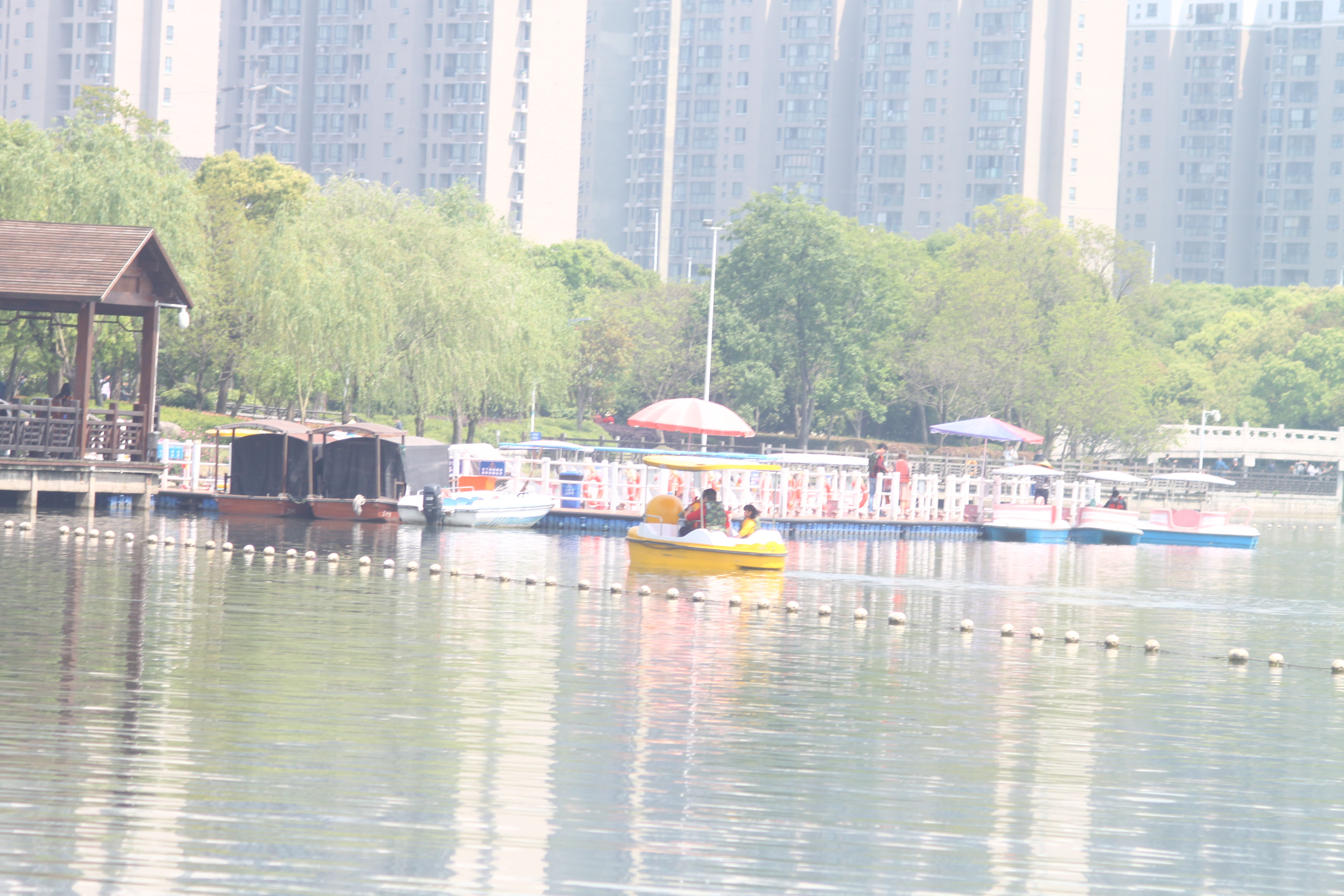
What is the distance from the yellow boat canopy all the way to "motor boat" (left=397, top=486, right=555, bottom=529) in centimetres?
722

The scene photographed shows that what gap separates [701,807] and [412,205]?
4702cm

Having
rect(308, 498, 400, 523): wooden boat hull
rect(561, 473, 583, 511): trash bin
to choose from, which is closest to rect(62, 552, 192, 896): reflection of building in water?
rect(308, 498, 400, 523): wooden boat hull

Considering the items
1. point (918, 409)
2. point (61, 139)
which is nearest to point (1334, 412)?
point (918, 409)

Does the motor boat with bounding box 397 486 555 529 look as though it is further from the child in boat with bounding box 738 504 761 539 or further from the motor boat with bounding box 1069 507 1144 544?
the motor boat with bounding box 1069 507 1144 544

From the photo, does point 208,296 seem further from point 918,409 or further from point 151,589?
point 918,409

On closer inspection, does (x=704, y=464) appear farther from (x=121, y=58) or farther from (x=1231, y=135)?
(x=1231, y=135)

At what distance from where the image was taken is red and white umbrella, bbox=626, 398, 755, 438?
4006cm

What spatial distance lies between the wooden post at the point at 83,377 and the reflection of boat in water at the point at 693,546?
12.3m

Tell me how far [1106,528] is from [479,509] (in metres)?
19.7

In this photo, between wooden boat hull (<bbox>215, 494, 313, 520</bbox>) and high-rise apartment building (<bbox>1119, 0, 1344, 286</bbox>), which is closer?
wooden boat hull (<bbox>215, 494, 313, 520</bbox>)

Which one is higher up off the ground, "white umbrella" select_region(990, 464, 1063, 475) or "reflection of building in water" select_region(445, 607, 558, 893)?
"white umbrella" select_region(990, 464, 1063, 475)

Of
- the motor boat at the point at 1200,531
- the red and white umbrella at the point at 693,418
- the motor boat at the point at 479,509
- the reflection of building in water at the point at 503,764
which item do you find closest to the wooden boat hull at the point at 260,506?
the motor boat at the point at 479,509

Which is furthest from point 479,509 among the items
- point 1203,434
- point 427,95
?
point 427,95

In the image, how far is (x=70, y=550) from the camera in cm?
2562
